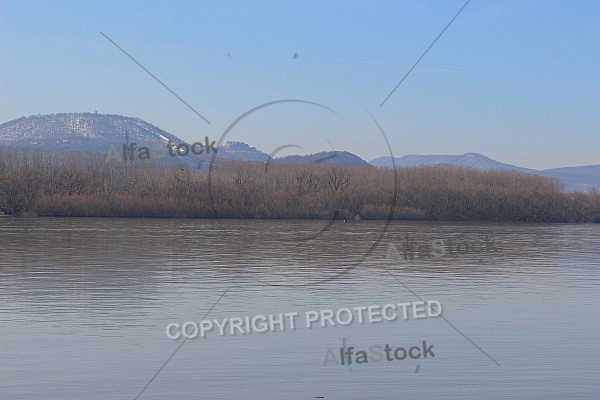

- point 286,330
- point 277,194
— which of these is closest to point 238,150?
point 286,330

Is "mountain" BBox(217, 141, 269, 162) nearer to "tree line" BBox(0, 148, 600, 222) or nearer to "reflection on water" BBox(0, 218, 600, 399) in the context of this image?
"reflection on water" BBox(0, 218, 600, 399)

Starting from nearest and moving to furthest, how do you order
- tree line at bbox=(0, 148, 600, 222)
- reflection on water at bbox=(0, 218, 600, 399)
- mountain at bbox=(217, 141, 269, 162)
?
reflection on water at bbox=(0, 218, 600, 399), mountain at bbox=(217, 141, 269, 162), tree line at bbox=(0, 148, 600, 222)

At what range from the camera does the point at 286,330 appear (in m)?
16.5

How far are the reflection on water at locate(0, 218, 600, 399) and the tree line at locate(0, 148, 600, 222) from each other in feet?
113

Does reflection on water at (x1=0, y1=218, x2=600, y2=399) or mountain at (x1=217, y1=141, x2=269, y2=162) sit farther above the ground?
mountain at (x1=217, y1=141, x2=269, y2=162)

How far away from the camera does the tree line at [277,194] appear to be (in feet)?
243

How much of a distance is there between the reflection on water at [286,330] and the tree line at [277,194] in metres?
34.5

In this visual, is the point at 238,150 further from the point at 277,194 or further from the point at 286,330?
the point at 277,194

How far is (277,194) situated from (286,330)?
59.1 metres

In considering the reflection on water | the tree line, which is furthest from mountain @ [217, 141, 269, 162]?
the tree line

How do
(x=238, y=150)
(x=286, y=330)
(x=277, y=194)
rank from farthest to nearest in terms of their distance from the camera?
(x=277, y=194) < (x=238, y=150) < (x=286, y=330)

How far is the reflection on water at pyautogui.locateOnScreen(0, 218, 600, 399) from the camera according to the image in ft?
39.8

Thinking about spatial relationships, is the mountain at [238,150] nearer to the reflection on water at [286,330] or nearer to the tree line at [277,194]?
the reflection on water at [286,330]

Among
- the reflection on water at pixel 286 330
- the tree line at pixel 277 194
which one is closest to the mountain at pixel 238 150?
the reflection on water at pixel 286 330
